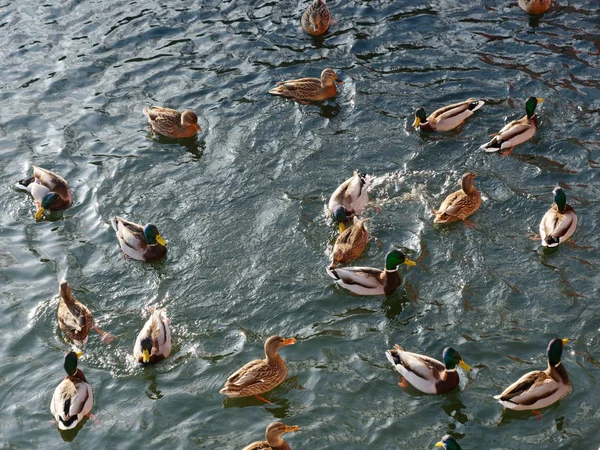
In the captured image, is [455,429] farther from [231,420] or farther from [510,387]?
[231,420]

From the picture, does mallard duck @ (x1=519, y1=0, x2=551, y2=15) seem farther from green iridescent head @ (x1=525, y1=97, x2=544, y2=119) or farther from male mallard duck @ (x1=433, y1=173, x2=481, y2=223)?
male mallard duck @ (x1=433, y1=173, x2=481, y2=223)

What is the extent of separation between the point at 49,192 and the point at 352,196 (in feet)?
14.1

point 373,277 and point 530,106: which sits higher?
point 530,106

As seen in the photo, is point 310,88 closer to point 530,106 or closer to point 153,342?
point 530,106

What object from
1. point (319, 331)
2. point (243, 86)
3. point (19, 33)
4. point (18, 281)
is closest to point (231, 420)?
point (319, 331)

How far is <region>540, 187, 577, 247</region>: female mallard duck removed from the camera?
9922 millimetres

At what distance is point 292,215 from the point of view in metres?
11.0

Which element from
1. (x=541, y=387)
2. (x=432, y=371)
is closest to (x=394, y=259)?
(x=432, y=371)

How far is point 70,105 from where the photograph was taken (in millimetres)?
13961

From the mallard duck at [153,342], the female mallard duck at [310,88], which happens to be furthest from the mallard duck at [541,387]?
the female mallard duck at [310,88]

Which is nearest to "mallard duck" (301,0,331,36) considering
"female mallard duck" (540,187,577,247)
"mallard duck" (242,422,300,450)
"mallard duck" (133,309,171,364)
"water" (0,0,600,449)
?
"water" (0,0,600,449)

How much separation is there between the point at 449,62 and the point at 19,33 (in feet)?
27.8

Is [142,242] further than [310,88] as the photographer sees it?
No

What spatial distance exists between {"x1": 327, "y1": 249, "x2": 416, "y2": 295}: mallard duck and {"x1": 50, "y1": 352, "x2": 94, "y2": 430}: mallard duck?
313 centimetres
